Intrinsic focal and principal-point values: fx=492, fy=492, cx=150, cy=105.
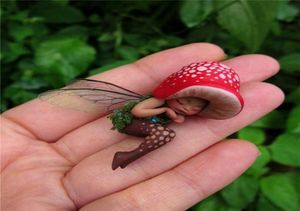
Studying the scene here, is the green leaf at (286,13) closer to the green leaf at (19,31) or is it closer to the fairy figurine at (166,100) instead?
the fairy figurine at (166,100)

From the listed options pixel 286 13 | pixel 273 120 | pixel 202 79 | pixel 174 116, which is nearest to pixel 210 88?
pixel 202 79

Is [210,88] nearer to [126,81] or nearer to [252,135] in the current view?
[252,135]

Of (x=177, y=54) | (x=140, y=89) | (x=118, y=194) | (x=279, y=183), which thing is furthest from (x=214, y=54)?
(x=118, y=194)

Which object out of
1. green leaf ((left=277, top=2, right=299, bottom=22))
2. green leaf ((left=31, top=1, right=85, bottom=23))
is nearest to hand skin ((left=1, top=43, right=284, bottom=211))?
green leaf ((left=277, top=2, right=299, bottom=22))

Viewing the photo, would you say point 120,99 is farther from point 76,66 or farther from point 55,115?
point 76,66

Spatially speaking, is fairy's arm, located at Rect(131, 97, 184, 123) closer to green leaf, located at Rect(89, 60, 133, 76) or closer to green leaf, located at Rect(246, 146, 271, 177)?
green leaf, located at Rect(246, 146, 271, 177)

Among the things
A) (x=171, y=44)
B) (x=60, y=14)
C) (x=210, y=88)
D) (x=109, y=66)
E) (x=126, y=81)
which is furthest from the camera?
(x=60, y=14)

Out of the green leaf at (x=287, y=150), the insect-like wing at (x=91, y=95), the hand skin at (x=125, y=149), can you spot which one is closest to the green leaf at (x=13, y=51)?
the hand skin at (x=125, y=149)
